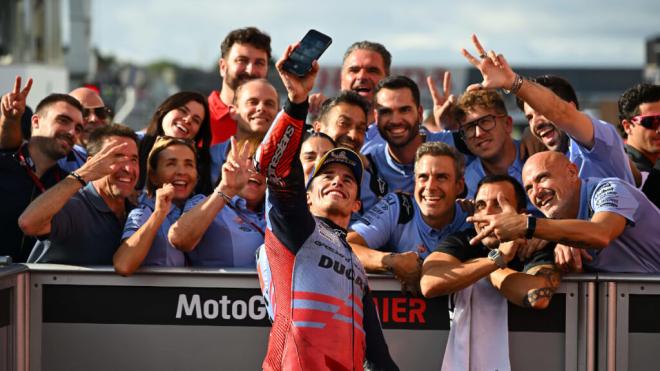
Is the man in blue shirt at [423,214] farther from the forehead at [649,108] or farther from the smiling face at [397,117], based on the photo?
the forehead at [649,108]

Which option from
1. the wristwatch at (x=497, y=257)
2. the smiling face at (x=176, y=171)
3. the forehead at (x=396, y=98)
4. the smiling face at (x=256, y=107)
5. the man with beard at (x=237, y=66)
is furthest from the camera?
the man with beard at (x=237, y=66)

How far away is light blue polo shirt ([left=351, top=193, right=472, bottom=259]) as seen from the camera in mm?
5340

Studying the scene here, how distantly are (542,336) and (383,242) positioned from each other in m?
0.95

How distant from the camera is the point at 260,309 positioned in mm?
5004

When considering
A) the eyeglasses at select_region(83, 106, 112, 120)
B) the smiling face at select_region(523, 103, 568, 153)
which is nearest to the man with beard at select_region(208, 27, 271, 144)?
the eyeglasses at select_region(83, 106, 112, 120)

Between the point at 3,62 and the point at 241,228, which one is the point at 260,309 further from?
the point at 3,62

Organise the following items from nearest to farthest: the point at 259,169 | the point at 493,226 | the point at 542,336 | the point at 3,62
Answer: the point at 259,169 < the point at 493,226 < the point at 542,336 < the point at 3,62

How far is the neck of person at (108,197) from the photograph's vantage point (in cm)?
548

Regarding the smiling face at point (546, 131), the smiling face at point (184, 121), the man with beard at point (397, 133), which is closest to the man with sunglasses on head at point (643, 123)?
the smiling face at point (546, 131)

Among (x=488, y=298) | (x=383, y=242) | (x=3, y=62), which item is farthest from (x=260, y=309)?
(x=3, y=62)

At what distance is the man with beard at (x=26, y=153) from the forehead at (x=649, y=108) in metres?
Result: 3.48

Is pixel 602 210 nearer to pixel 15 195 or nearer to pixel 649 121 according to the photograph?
pixel 649 121

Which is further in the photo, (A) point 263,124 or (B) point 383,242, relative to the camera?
(A) point 263,124

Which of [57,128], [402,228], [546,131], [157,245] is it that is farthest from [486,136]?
[57,128]
